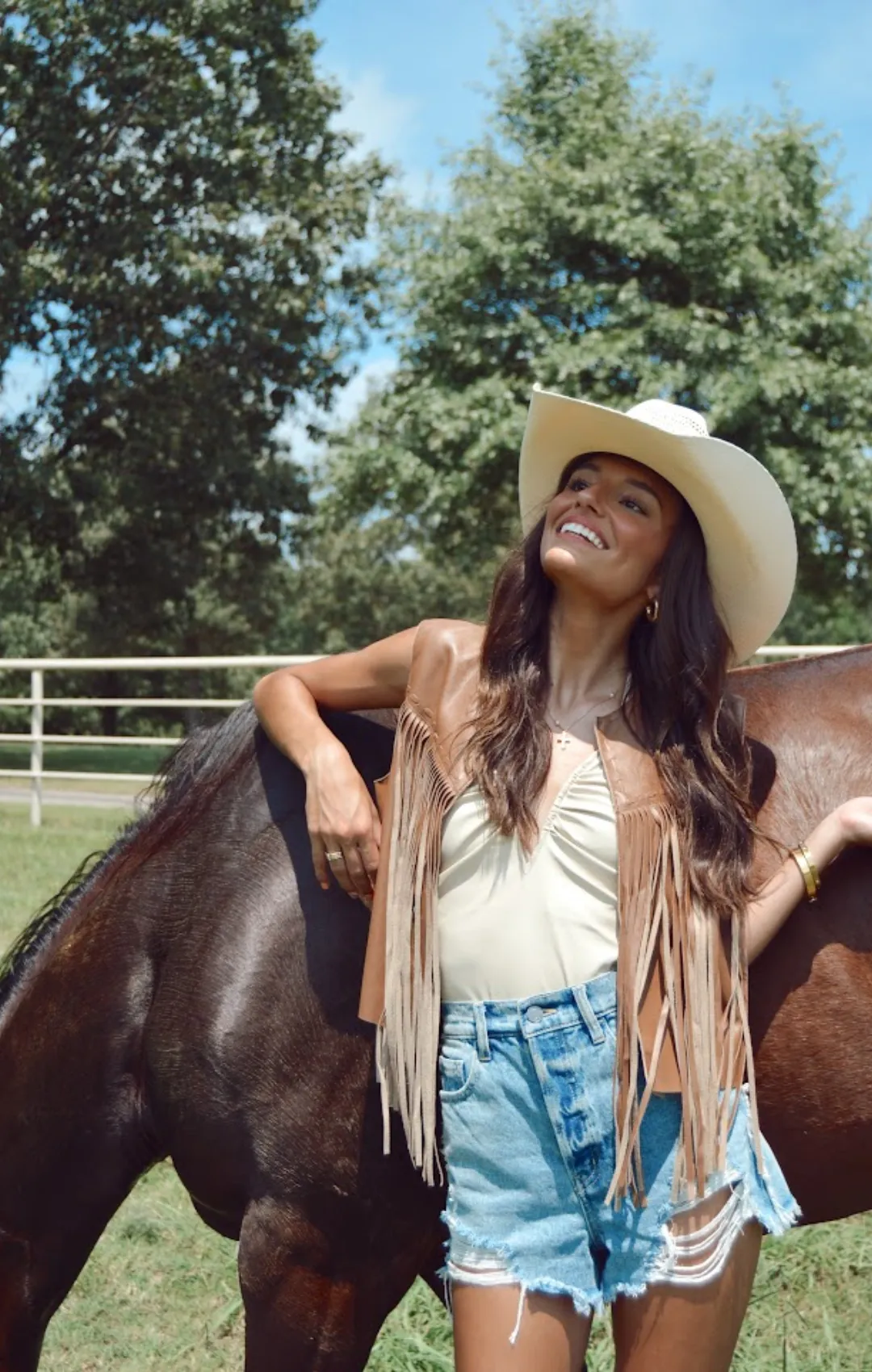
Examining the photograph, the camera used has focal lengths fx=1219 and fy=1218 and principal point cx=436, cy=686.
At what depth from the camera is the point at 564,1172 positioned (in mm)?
1684

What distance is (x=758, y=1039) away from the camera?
6.06 ft

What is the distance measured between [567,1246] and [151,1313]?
201 centimetres

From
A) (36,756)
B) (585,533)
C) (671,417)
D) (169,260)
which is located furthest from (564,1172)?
(169,260)

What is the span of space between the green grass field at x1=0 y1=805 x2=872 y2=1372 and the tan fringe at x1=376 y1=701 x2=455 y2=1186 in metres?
1.50

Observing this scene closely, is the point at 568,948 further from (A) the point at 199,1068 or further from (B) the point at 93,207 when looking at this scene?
(B) the point at 93,207

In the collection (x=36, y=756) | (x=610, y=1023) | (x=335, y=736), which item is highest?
(x=335, y=736)

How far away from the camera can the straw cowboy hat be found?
1771 mm

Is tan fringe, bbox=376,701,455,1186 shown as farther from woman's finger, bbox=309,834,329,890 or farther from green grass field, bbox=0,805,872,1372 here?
green grass field, bbox=0,805,872,1372

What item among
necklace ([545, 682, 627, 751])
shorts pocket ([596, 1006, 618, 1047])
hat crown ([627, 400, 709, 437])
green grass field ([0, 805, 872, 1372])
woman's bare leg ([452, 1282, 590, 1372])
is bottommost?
green grass field ([0, 805, 872, 1372])

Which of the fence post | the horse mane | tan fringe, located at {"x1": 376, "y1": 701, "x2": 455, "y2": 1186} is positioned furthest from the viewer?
the fence post

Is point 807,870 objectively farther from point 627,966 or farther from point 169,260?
point 169,260

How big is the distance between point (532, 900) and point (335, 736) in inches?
20.3

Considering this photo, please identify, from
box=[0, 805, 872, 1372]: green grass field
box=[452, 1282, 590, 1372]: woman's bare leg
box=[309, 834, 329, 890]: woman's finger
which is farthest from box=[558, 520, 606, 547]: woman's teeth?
box=[0, 805, 872, 1372]: green grass field

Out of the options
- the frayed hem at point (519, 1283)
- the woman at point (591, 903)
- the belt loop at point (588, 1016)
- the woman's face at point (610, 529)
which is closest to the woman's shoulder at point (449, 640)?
the woman at point (591, 903)
